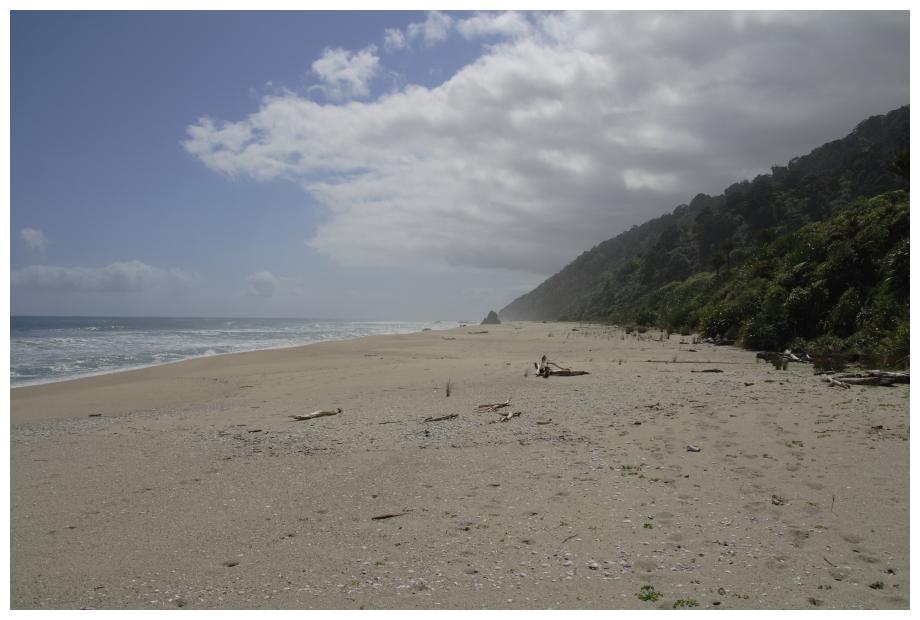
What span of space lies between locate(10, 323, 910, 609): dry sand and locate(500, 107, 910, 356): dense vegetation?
7.43 metres

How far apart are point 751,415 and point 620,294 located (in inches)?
2856

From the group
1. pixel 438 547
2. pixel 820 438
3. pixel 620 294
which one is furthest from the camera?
pixel 620 294

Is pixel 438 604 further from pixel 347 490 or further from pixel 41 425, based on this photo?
pixel 41 425

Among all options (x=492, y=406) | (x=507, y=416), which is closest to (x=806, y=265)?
(x=492, y=406)

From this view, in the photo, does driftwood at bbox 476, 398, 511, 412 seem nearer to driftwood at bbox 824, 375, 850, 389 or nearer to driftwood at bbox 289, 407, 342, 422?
driftwood at bbox 289, 407, 342, 422

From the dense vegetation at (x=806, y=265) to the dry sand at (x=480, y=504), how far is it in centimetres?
743

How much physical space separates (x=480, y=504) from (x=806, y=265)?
19945 mm

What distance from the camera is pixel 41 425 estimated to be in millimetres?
10531

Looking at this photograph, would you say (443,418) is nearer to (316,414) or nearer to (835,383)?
(316,414)

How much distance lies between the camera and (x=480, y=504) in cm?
549

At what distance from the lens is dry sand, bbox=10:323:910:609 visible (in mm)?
3998

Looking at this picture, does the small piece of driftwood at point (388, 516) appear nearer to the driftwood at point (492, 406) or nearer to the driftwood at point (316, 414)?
the driftwood at point (492, 406)

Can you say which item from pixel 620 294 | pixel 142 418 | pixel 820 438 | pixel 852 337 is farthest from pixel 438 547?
pixel 620 294

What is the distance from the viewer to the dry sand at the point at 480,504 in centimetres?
400
